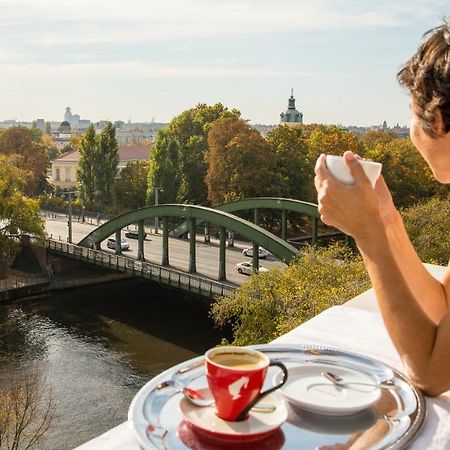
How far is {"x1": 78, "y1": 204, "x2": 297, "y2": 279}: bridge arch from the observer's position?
21734 mm

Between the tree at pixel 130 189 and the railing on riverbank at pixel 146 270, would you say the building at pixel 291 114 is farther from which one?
the railing on riverbank at pixel 146 270

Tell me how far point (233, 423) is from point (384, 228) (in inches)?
29.0

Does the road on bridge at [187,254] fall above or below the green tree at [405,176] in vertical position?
below

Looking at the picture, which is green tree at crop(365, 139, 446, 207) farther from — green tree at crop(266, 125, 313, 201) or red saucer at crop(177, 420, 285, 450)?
red saucer at crop(177, 420, 285, 450)

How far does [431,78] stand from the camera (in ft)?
6.17

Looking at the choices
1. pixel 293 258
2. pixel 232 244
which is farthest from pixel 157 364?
pixel 232 244

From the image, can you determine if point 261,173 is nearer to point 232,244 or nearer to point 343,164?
point 232,244

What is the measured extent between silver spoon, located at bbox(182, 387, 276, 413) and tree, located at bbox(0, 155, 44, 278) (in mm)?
27091

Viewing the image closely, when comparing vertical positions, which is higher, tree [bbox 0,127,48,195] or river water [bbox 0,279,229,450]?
tree [bbox 0,127,48,195]

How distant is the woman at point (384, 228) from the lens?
186 centimetres

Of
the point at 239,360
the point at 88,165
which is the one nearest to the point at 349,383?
the point at 239,360

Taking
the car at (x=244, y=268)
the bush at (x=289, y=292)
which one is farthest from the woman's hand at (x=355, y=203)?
the car at (x=244, y=268)

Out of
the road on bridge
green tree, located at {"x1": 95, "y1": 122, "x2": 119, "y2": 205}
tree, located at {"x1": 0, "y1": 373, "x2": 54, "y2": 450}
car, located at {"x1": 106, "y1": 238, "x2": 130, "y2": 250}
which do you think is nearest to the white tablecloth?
tree, located at {"x1": 0, "y1": 373, "x2": 54, "y2": 450}

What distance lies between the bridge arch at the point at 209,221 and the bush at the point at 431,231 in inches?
145
